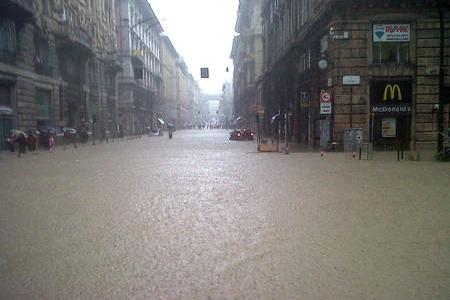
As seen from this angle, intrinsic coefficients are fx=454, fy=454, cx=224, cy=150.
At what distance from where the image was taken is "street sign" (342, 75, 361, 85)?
83.3 feet

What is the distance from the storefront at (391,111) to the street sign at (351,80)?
89 cm

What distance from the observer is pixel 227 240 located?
653 cm

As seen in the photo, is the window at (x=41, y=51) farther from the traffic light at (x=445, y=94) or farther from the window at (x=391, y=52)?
the traffic light at (x=445, y=94)

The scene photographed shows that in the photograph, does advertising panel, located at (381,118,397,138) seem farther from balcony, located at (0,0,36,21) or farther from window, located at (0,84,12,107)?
window, located at (0,84,12,107)

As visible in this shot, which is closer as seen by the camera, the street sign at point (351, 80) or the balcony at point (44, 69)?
the street sign at point (351, 80)

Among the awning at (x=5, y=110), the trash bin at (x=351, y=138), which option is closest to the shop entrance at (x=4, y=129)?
the awning at (x=5, y=110)

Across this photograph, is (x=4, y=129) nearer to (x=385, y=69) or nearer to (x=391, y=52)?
(x=385, y=69)

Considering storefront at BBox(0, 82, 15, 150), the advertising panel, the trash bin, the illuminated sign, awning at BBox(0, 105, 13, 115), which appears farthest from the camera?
storefront at BBox(0, 82, 15, 150)

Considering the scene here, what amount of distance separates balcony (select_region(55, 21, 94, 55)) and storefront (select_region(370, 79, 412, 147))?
24.8 metres

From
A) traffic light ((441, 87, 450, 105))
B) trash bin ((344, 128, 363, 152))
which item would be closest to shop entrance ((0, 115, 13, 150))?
trash bin ((344, 128, 363, 152))

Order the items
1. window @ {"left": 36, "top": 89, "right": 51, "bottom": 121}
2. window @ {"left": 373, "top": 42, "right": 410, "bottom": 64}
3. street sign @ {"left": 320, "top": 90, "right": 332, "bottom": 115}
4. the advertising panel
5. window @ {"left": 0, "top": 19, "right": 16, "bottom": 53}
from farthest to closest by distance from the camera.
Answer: window @ {"left": 36, "top": 89, "right": 51, "bottom": 121}
window @ {"left": 0, "top": 19, "right": 16, "bottom": 53}
the advertising panel
window @ {"left": 373, "top": 42, "right": 410, "bottom": 64}
street sign @ {"left": 320, "top": 90, "right": 332, "bottom": 115}

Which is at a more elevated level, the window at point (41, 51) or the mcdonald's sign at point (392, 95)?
the window at point (41, 51)

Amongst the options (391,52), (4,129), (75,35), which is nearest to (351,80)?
(391,52)

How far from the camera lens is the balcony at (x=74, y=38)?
36938mm
